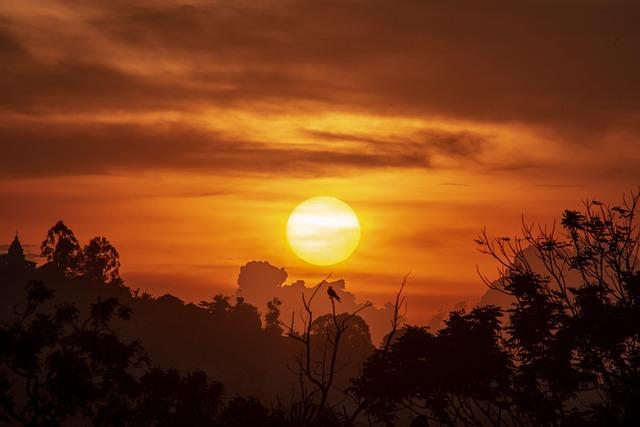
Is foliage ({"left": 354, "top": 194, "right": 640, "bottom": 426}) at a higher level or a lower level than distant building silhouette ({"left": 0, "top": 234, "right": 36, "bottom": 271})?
lower

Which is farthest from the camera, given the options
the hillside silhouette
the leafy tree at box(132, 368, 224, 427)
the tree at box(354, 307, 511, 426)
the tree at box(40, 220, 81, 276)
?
the tree at box(40, 220, 81, 276)

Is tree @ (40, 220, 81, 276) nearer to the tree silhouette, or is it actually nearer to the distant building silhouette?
the distant building silhouette

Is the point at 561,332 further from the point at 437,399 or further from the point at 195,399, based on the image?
the point at 195,399

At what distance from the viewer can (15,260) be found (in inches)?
6964

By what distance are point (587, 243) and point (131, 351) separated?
2171 cm

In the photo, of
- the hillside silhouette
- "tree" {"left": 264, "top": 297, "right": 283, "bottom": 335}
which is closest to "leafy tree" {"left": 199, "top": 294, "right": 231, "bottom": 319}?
"tree" {"left": 264, "top": 297, "right": 283, "bottom": 335}

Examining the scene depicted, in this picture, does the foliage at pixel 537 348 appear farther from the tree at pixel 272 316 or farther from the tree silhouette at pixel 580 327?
the tree at pixel 272 316

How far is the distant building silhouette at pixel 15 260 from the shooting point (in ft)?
575

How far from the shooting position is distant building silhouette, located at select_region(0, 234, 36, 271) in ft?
575

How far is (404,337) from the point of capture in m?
40.3

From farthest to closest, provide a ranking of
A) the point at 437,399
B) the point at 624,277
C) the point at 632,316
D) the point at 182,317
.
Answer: the point at 182,317
the point at 437,399
the point at 624,277
the point at 632,316

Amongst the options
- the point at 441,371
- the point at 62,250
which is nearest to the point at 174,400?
the point at 441,371

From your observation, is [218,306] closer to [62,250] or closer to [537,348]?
[62,250]

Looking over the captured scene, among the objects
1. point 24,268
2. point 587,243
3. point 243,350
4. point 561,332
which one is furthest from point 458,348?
point 24,268
